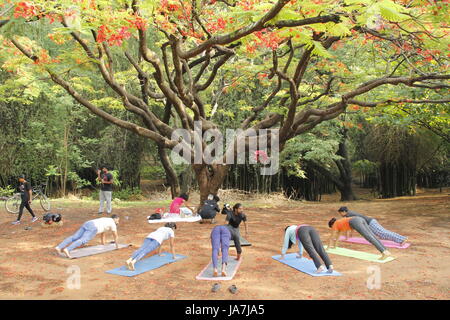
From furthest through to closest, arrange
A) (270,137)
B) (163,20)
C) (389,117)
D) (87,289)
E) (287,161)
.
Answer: (287,161), (389,117), (270,137), (163,20), (87,289)

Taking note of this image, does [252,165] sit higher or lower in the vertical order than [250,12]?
lower

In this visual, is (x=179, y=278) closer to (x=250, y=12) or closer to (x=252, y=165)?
(x=250, y=12)

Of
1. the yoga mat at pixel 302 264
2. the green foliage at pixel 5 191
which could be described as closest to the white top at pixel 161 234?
the yoga mat at pixel 302 264

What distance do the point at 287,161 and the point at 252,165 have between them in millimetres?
2177

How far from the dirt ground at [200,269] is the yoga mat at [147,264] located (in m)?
0.14

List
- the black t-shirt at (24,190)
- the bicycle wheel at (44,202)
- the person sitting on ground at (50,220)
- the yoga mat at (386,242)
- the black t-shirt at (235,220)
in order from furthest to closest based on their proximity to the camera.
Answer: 1. the bicycle wheel at (44,202)
2. the black t-shirt at (24,190)
3. the person sitting on ground at (50,220)
4. the yoga mat at (386,242)
5. the black t-shirt at (235,220)

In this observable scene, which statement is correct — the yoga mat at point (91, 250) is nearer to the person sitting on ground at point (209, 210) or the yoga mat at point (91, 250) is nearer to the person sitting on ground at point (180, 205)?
the person sitting on ground at point (180, 205)

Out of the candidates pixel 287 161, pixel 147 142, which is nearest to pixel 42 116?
pixel 147 142

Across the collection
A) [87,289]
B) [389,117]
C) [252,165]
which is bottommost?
[87,289]

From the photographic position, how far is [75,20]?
242 inches

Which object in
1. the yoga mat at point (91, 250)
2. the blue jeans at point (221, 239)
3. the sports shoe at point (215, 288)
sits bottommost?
the sports shoe at point (215, 288)

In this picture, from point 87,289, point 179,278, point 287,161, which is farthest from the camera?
point 287,161

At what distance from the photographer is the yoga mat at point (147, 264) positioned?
5520 mm

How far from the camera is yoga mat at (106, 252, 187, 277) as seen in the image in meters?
5.52
